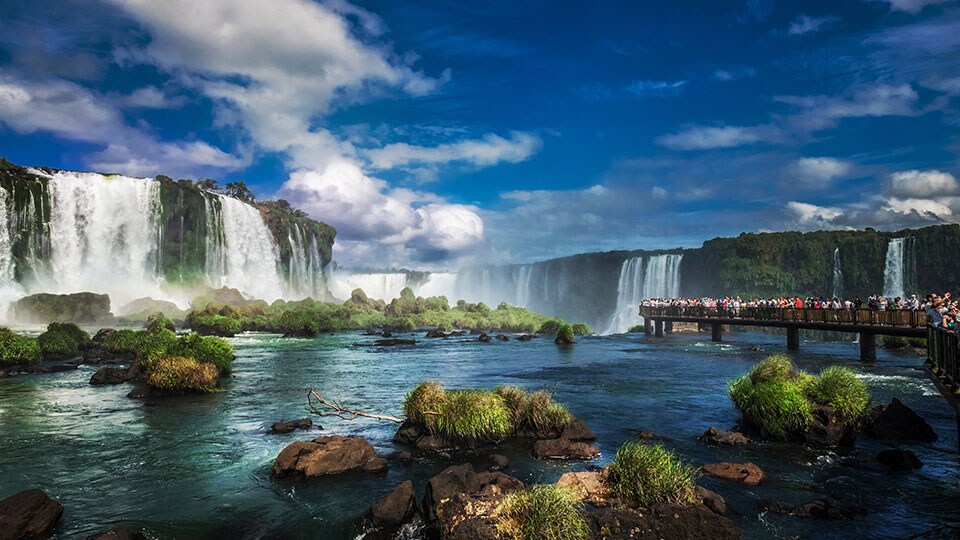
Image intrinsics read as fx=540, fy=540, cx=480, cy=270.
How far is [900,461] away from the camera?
45.0 feet

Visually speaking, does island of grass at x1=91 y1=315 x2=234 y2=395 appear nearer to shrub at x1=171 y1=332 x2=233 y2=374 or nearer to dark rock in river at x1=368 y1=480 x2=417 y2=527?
shrub at x1=171 y1=332 x2=233 y2=374

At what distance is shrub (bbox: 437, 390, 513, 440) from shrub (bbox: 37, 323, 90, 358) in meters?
34.2

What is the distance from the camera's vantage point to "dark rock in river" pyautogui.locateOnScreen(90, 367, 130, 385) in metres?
27.3

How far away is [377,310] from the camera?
87.9m

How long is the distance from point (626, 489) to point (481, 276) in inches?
4853

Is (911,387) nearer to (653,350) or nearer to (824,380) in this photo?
(824,380)

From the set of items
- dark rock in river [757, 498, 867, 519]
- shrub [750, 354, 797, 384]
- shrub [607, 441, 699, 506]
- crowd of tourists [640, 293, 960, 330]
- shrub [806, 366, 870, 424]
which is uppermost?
crowd of tourists [640, 293, 960, 330]

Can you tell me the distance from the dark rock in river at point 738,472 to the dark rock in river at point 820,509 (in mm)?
1462

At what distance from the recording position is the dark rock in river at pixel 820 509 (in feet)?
35.0

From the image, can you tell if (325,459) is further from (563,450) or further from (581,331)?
(581,331)

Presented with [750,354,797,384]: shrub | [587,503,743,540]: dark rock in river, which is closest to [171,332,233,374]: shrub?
[587,503,743,540]: dark rock in river

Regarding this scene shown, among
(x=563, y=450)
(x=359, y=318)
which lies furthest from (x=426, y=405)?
Result: (x=359, y=318)

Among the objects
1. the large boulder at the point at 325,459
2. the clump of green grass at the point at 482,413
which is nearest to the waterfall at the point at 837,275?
the clump of green grass at the point at 482,413

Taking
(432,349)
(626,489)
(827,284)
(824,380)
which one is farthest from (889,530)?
(827,284)
